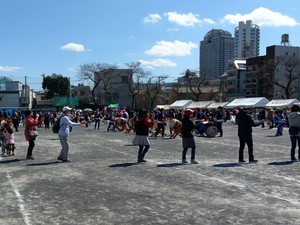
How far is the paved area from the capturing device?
6215mm

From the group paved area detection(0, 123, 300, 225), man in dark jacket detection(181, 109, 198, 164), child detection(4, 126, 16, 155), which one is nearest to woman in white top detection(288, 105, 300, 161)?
paved area detection(0, 123, 300, 225)

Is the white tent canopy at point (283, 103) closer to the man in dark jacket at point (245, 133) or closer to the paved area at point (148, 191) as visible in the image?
the paved area at point (148, 191)

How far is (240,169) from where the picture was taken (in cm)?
1100

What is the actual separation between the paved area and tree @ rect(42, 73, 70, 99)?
283ft

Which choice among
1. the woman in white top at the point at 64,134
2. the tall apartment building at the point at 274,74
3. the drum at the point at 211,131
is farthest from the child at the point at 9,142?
the tall apartment building at the point at 274,74

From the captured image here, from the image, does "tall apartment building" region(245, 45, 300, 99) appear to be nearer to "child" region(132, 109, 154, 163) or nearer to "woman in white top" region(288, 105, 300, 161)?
"woman in white top" region(288, 105, 300, 161)

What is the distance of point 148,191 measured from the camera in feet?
26.8

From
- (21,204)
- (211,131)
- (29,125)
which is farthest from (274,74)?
(21,204)

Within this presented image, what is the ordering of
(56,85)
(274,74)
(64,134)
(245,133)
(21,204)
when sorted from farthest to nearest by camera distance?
(56,85), (274,74), (64,134), (245,133), (21,204)

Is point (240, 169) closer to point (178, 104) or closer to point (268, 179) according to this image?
point (268, 179)

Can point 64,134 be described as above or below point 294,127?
below

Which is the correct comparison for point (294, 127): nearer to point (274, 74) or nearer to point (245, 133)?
point (245, 133)

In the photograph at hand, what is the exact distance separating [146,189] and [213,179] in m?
1.96

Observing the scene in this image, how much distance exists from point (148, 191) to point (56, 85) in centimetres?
9269
